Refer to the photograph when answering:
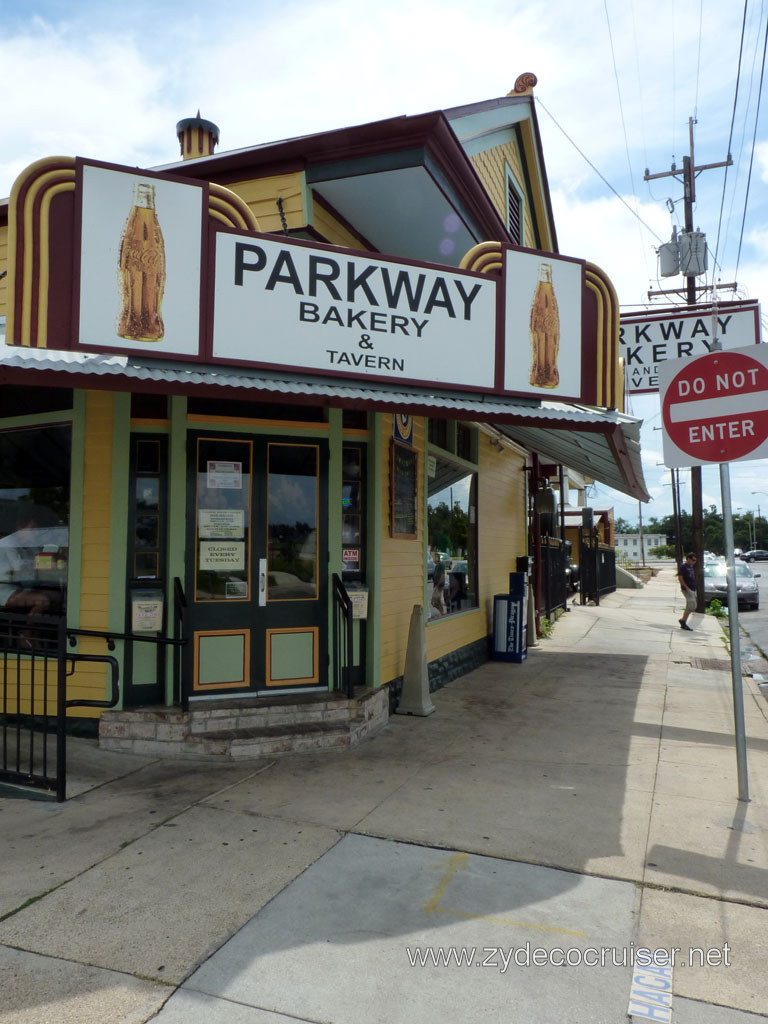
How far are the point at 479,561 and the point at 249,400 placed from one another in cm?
571

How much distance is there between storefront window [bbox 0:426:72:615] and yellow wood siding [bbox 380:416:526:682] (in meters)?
2.87

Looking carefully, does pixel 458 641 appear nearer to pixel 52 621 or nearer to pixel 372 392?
pixel 372 392

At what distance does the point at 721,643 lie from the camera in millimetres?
13008

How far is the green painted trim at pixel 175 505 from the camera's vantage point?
20.2ft

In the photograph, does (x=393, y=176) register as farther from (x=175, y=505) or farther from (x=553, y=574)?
(x=553, y=574)

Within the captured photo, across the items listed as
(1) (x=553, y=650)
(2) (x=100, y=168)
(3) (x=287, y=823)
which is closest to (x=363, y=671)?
(3) (x=287, y=823)

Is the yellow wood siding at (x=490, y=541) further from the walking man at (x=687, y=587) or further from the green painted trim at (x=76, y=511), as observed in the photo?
the walking man at (x=687, y=587)

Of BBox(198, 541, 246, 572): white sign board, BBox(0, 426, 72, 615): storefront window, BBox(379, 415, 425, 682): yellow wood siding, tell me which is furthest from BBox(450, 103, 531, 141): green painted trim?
BBox(0, 426, 72, 615): storefront window

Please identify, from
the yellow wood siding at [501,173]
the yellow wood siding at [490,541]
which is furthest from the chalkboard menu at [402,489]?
the yellow wood siding at [501,173]

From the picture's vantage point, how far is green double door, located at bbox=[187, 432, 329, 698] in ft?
20.5

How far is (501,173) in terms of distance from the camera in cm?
1191

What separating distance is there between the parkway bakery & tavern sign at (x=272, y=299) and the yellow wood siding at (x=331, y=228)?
4.74 ft

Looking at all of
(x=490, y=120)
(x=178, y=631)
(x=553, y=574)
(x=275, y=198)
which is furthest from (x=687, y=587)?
(x=178, y=631)

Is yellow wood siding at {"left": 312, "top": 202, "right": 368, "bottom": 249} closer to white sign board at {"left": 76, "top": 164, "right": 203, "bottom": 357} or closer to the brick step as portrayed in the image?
white sign board at {"left": 76, "top": 164, "right": 203, "bottom": 357}
